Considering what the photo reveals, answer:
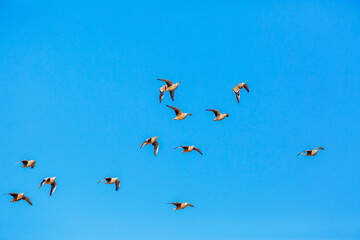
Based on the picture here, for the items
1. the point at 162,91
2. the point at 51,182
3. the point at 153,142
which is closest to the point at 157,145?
the point at 153,142

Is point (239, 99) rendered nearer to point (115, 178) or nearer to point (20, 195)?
point (115, 178)

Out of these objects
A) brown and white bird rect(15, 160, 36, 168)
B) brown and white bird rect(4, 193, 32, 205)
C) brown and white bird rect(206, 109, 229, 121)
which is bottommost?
brown and white bird rect(4, 193, 32, 205)

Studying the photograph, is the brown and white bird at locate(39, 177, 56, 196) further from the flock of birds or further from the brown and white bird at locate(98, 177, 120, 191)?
the brown and white bird at locate(98, 177, 120, 191)

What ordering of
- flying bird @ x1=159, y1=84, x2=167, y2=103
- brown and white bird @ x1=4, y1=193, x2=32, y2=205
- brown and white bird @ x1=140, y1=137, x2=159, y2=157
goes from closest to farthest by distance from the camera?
1. brown and white bird @ x1=140, y1=137, x2=159, y2=157
2. flying bird @ x1=159, y1=84, x2=167, y2=103
3. brown and white bird @ x1=4, y1=193, x2=32, y2=205

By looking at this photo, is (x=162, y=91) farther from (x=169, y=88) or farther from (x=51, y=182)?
(x=51, y=182)

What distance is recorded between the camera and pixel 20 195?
32406 millimetres

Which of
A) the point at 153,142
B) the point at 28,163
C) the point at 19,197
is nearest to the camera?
the point at 28,163

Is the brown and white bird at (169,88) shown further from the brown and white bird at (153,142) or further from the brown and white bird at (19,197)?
the brown and white bird at (19,197)

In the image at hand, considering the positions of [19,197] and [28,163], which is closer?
[28,163]

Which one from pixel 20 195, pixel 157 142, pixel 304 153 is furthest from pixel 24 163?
pixel 304 153

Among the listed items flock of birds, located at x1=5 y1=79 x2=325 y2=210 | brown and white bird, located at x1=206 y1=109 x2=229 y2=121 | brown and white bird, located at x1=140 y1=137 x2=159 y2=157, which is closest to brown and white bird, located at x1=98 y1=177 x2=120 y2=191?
flock of birds, located at x1=5 y1=79 x2=325 y2=210

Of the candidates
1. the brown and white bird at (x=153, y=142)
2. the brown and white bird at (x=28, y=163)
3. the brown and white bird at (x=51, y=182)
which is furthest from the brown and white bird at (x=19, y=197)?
the brown and white bird at (x=153, y=142)

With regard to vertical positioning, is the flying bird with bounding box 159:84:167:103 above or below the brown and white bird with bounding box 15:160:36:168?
above

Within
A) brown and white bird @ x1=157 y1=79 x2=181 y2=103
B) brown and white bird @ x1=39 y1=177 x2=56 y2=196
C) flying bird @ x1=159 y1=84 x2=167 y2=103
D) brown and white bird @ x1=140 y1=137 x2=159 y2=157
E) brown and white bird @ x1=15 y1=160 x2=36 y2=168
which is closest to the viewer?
brown and white bird @ x1=157 y1=79 x2=181 y2=103
